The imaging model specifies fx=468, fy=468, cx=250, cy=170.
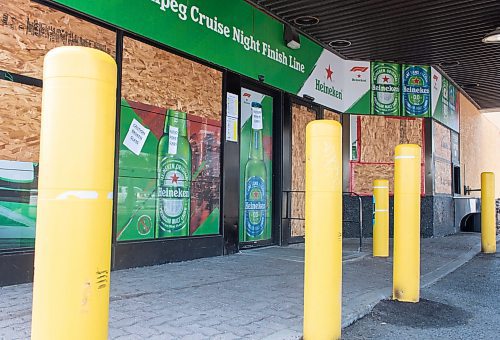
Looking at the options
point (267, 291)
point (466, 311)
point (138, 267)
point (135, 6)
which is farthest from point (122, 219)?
point (466, 311)

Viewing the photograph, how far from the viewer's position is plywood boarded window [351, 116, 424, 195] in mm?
11453

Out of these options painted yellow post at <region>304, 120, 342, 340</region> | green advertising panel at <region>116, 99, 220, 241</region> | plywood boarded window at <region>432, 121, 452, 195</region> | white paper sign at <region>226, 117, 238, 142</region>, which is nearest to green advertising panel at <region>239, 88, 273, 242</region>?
white paper sign at <region>226, 117, 238, 142</region>

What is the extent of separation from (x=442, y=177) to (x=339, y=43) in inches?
195

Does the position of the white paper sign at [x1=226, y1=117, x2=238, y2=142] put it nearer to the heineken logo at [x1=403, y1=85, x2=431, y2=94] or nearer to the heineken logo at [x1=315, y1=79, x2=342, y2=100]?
the heineken logo at [x1=315, y1=79, x2=342, y2=100]

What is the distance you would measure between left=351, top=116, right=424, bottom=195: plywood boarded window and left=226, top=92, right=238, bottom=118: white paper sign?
4.75m

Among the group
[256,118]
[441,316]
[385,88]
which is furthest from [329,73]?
[441,316]

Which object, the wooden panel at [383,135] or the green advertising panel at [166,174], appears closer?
the green advertising panel at [166,174]

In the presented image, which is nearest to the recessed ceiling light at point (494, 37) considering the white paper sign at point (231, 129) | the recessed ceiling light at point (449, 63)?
the recessed ceiling light at point (449, 63)

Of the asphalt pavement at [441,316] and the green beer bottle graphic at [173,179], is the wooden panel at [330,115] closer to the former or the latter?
the green beer bottle graphic at [173,179]

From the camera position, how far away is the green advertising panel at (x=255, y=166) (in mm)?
7965

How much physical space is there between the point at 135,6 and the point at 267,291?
379cm

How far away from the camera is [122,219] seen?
18.6ft

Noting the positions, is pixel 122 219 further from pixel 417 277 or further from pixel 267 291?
pixel 417 277

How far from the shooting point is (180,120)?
6.55 m
